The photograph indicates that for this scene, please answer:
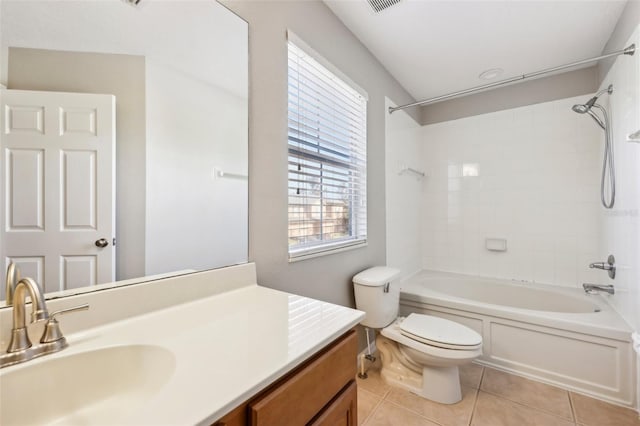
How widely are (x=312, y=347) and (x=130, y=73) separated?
1007 mm

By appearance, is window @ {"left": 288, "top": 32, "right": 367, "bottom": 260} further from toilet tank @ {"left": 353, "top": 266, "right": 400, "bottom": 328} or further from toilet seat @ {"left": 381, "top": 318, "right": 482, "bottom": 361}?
toilet seat @ {"left": 381, "top": 318, "right": 482, "bottom": 361}

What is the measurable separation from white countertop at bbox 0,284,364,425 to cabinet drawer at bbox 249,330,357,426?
0.04 meters

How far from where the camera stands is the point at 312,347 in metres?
0.70

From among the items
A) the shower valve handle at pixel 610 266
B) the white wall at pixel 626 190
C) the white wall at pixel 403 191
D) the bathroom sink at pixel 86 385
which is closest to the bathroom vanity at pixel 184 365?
the bathroom sink at pixel 86 385

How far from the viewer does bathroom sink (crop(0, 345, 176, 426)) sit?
21.8 inches

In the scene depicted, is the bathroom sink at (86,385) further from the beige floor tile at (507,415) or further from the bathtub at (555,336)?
the bathtub at (555,336)

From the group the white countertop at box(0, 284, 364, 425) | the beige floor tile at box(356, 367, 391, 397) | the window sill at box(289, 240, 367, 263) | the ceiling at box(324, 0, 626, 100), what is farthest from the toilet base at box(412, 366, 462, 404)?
the ceiling at box(324, 0, 626, 100)

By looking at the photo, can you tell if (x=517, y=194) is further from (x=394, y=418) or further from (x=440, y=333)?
(x=394, y=418)

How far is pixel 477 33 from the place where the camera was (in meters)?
1.95

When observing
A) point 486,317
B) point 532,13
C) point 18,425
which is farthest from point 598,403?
point 18,425

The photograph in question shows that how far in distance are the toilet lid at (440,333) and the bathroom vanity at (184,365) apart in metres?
0.90

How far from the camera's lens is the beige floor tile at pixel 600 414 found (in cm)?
149

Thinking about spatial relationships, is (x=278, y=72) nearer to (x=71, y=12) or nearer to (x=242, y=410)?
(x=71, y=12)

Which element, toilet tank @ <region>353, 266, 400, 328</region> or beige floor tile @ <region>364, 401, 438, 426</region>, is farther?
toilet tank @ <region>353, 266, 400, 328</region>
